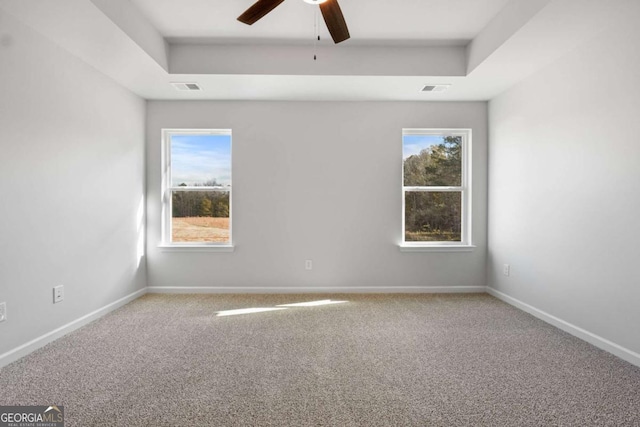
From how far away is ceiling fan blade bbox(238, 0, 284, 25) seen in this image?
2.05 metres

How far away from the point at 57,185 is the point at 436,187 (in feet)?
12.8

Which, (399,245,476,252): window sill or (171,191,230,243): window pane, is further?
(171,191,230,243): window pane

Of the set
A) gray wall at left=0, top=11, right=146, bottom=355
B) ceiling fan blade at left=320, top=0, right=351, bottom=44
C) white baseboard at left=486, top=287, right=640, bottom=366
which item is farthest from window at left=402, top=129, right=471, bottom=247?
gray wall at left=0, top=11, right=146, bottom=355

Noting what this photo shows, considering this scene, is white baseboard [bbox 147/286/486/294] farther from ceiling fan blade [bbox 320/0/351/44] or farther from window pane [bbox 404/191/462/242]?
ceiling fan blade [bbox 320/0/351/44]

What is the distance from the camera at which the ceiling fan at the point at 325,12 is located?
2.04 metres

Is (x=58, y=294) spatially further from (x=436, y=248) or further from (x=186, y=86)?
(x=436, y=248)

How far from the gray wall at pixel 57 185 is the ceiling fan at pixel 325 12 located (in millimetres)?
1634

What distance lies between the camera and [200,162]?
4301 millimetres

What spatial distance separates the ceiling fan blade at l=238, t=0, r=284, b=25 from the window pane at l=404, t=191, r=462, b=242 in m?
2.78

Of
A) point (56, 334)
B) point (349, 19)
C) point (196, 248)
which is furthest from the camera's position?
point (196, 248)

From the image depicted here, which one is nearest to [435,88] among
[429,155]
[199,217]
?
[429,155]

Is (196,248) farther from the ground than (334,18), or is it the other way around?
(334,18)

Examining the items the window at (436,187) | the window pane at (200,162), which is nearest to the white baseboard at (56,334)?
the window pane at (200,162)

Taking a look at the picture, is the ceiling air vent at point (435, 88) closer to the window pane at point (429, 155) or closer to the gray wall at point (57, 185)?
the window pane at point (429, 155)
